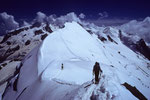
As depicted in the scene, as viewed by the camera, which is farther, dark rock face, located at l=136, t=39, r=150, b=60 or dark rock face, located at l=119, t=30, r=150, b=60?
dark rock face, located at l=136, t=39, r=150, b=60

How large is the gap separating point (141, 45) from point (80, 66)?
135357 millimetres

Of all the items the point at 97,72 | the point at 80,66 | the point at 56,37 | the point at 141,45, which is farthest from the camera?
the point at 141,45

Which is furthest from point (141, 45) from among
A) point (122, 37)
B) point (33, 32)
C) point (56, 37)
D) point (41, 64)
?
point (33, 32)

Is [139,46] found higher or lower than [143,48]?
higher

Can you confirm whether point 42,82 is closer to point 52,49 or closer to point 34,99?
point 34,99

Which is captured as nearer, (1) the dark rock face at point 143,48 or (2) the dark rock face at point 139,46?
(2) the dark rock face at point 139,46

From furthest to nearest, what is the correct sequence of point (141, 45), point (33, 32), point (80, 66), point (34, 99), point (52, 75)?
point (33, 32), point (141, 45), point (80, 66), point (52, 75), point (34, 99)

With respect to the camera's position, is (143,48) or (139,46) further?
(139,46)

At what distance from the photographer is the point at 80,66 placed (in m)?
20.0

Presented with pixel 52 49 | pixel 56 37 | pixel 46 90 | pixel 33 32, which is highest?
pixel 33 32

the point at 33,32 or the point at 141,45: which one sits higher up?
the point at 33,32

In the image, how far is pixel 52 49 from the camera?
2666cm

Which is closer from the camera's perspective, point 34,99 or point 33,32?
point 34,99

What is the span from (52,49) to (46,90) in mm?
15541
